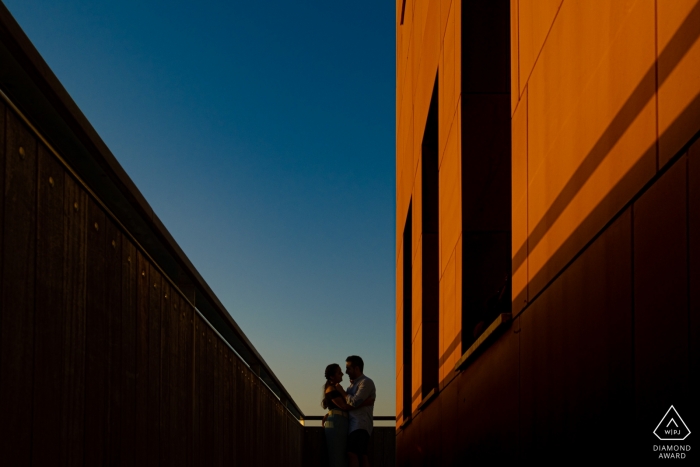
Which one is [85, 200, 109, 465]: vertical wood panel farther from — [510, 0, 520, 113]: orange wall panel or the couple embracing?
the couple embracing

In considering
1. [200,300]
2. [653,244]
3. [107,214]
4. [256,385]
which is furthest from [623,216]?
[256,385]

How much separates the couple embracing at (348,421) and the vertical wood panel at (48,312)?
863 cm

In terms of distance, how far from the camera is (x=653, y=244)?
2738 millimetres

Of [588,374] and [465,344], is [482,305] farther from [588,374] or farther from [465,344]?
[588,374]

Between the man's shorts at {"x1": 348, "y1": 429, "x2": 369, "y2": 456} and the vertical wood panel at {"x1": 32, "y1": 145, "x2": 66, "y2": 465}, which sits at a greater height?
the vertical wood panel at {"x1": 32, "y1": 145, "x2": 66, "y2": 465}

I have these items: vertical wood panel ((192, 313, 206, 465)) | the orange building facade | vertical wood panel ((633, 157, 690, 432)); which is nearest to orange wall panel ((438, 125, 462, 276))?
the orange building facade

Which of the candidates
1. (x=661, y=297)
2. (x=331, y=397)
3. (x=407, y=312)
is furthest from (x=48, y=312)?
(x=407, y=312)

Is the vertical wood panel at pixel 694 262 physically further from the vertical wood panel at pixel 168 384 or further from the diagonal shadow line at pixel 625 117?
the vertical wood panel at pixel 168 384

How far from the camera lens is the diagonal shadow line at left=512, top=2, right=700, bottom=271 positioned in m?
2.56

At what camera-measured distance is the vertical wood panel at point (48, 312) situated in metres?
2.49

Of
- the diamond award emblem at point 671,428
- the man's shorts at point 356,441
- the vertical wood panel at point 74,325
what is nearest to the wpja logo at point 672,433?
the diamond award emblem at point 671,428

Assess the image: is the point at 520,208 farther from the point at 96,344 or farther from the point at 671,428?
the point at 96,344

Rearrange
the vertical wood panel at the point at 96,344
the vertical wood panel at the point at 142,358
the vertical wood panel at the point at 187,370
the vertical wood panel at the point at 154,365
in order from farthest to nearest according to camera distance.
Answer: the vertical wood panel at the point at 187,370, the vertical wood panel at the point at 154,365, the vertical wood panel at the point at 142,358, the vertical wood panel at the point at 96,344

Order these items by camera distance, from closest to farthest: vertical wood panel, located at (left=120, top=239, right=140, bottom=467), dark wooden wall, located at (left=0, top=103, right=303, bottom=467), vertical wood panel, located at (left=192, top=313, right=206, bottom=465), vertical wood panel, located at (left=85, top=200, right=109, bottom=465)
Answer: dark wooden wall, located at (left=0, top=103, right=303, bottom=467), vertical wood panel, located at (left=85, top=200, right=109, bottom=465), vertical wood panel, located at (left=120, top=239, right=140, bottom=467), vertical wood panel, located at (left=192, top=313, right=206, bottom=465)
